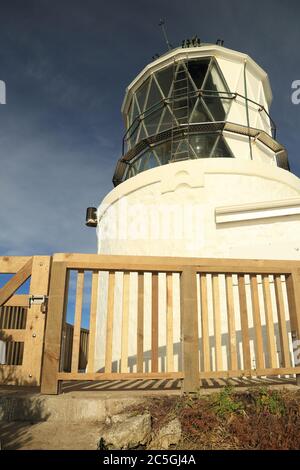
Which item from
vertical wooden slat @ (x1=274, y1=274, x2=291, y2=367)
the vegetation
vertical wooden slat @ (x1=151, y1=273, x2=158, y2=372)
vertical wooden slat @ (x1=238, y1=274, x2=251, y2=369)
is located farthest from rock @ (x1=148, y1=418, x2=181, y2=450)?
vertical wooden slat @ (x1=274, y1=274, x2=291, y2=367)

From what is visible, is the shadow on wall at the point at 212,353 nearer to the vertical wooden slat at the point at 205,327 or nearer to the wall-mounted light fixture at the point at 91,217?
the vertical wooden slat at the point at 205,327

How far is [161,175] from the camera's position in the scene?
9.05m

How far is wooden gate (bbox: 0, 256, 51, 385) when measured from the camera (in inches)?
154

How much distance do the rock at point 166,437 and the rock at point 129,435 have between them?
65mm

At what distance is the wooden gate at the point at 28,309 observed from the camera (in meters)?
3.90

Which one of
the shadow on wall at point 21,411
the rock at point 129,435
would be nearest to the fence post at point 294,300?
the rock at point 129,435

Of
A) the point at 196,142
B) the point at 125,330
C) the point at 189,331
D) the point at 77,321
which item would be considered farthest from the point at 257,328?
the point at 196,142

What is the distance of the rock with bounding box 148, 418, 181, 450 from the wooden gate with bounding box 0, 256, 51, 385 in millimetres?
1762

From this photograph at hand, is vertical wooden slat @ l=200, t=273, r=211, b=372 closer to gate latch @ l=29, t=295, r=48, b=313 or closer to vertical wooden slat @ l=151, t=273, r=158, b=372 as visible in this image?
vertical wooden slat @ l=151, t=273, r=158, b=372

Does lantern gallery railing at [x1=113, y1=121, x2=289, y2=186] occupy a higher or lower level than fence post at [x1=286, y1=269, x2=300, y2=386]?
higher

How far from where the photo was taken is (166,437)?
2650 mm

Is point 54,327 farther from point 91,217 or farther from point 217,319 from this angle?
point 91,217

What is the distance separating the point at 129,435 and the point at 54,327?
1565 mm
